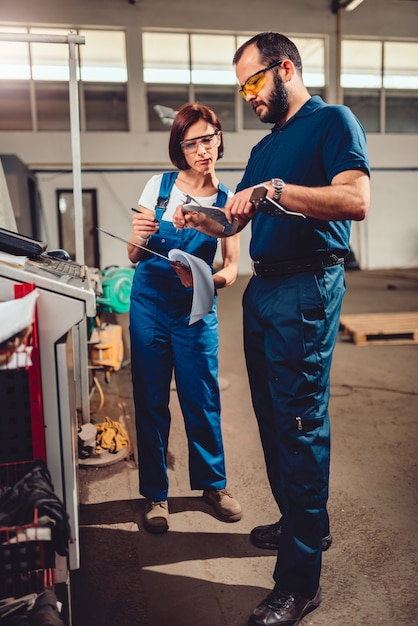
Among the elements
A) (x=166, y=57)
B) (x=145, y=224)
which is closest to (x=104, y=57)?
(x=166, y=57)

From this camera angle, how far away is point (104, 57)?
12328 mm

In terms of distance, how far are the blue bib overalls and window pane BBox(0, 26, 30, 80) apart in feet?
37.6

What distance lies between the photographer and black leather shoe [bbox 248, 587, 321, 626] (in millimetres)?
1731

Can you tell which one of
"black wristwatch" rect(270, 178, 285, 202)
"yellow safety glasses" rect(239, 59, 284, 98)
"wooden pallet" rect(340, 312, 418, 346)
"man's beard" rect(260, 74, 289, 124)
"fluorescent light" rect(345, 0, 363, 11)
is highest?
"fluorescent light" rect(345, 0, 363, 11)

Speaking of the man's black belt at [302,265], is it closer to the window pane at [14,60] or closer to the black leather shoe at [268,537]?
the black leather shoe at [268,537]

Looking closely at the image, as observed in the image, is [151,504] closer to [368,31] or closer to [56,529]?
[56,529]

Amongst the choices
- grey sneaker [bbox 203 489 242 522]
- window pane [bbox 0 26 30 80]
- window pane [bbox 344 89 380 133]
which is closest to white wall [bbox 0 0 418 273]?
window pane [bbox 344 89 380 133]

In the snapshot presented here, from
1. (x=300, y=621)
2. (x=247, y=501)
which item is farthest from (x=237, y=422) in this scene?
(x=300, y=621)

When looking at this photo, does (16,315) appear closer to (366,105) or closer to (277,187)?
(277,187)

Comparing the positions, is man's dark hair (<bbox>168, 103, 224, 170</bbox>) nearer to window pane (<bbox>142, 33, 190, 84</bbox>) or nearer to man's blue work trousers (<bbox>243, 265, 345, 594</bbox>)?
man's blue work trousers (<bbox>243, 265, 345, 594</bbox>)

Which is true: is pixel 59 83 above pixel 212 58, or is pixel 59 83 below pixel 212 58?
below

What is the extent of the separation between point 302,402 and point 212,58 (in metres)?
12.8

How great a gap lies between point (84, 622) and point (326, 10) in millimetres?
14501

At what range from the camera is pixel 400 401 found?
393cm
